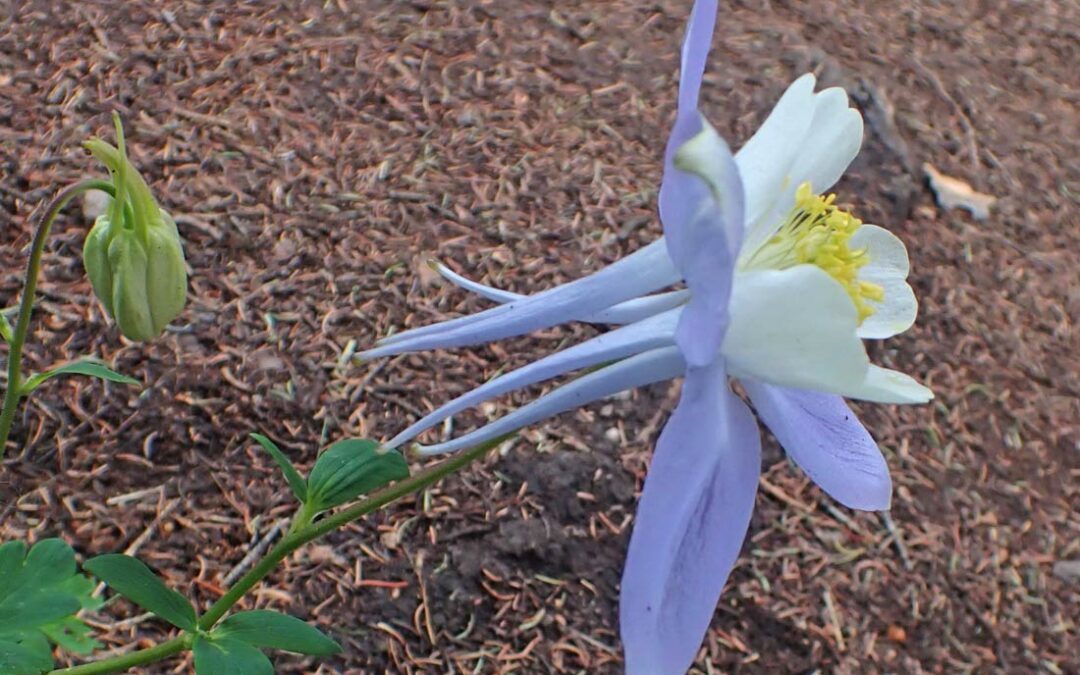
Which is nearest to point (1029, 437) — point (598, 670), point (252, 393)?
point (598, 670)

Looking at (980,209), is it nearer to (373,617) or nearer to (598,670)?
(598,670)

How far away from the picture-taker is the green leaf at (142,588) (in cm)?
114

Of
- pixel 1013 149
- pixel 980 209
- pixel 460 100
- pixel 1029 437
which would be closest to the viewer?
pixel 1029 437

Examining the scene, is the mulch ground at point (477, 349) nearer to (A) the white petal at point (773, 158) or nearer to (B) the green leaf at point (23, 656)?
(B) the green leaf at point (23, 656)

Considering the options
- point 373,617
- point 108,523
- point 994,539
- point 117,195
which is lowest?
point 994,539

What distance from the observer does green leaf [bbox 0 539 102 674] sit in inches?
46.6

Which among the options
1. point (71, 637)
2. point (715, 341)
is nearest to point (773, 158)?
point (715, 341)

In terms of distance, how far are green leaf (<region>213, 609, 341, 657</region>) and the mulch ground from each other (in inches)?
25.0

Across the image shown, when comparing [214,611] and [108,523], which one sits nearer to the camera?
[214,611]

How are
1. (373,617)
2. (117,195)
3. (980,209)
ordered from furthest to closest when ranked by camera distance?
Result: 1. (980,209)
2. (373,617)
3. (117,195)

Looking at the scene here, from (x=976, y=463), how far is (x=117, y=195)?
198cm

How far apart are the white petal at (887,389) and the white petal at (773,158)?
171mm

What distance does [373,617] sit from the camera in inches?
72.4

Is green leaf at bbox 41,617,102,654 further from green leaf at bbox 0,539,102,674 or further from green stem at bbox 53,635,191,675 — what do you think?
green stem at bbox 53,635,191,675
